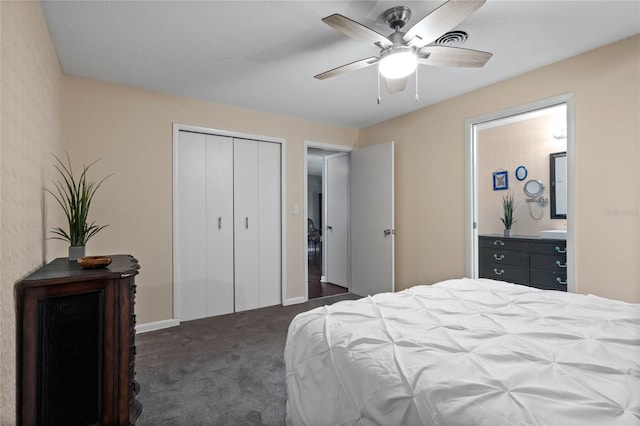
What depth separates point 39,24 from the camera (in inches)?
72.5

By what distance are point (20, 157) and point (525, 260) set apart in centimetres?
433

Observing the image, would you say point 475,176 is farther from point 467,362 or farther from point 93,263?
point 93,263

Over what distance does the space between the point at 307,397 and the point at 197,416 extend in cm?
93

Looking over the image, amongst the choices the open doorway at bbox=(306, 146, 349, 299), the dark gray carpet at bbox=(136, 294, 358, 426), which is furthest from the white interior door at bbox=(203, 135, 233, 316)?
the open doorway at bbox=(306, 146, 349, 299)

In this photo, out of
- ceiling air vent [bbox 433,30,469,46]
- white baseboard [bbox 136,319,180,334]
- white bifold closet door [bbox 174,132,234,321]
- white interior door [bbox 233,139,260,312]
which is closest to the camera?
ceiling air vent [bbox 433,30,469,46]

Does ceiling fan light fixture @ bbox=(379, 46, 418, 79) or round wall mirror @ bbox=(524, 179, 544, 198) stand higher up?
ceiling fan light fixture @ bbox=(379, 46, 418, 79)

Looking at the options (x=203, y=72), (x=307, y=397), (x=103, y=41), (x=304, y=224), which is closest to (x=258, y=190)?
(x=304, y=224)

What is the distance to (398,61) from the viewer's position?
6.06 ft

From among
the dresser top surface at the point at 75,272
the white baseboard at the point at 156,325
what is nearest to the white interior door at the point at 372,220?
the white baseboard at the point at 156,325

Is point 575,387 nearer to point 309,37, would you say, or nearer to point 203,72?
point 309,37

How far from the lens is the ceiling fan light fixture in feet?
5.96

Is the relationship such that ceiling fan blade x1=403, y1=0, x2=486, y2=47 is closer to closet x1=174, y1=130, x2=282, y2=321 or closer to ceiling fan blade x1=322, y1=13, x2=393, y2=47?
ceiling fan blade x1=322, y1=13, x2=393, y2=47

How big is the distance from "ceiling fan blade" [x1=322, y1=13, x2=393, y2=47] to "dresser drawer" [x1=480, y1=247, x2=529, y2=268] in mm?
2980

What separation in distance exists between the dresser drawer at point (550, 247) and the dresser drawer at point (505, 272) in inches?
10.0
